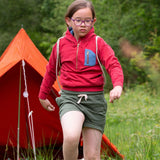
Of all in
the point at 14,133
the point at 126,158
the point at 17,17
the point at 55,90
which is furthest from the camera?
the point at 17,17

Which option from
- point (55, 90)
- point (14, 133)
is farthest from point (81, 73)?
point (14, 133)

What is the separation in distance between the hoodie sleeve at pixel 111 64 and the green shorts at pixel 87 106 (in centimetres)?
25

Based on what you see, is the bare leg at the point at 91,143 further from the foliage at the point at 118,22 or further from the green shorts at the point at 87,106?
the foliage at the point at 118,22

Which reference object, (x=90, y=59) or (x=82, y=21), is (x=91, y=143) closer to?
(x=90, y=59)

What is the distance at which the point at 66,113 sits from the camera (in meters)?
2.40

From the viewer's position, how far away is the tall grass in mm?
3162

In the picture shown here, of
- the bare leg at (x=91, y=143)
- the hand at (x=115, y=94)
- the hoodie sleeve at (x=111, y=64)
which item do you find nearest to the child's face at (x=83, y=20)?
the hoodie sleeve at (x=111, y=64)

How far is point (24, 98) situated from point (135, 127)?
1.74m

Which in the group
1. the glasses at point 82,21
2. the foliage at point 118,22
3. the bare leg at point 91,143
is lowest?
the bare leg at point 91,143

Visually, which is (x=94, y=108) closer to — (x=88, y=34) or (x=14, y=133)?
(x=88, y=34)

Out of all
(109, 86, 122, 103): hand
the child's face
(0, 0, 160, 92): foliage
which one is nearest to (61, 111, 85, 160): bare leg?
(109, 86, 122, 103): hand

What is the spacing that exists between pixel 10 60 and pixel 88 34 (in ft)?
3.91

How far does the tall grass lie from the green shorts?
70 cm

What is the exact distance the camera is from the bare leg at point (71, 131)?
7.42 feet
